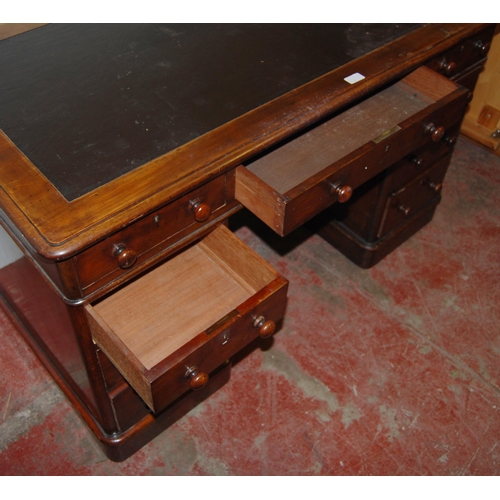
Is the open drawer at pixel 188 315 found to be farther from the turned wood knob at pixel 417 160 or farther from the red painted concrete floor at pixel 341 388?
the turned wood knob at pixel 417 160

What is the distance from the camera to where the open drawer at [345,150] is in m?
1.43

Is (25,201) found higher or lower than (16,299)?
higher

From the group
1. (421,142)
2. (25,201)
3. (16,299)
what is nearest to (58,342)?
(16,299)

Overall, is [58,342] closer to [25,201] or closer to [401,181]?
[25,201]

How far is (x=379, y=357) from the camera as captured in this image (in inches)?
80.8

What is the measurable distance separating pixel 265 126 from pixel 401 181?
796 millimetres

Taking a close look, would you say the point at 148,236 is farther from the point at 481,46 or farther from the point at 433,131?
the point at 481,46

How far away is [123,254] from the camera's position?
4.29 feet

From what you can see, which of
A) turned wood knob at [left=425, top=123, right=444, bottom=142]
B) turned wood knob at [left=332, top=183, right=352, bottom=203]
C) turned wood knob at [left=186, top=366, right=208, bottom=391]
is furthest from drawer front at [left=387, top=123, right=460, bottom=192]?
turned wood knob at [left=186, top=366, right=208, bottom=391]

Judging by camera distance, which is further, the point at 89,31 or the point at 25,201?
the point at 89,31

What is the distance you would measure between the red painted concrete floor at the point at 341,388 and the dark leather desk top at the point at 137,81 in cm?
84

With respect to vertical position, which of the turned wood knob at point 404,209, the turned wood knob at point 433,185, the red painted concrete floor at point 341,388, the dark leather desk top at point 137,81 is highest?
the dark leather desk top at point 137,81

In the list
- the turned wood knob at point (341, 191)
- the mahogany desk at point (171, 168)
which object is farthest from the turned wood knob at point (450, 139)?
the turned wood knob at point (341, 191)

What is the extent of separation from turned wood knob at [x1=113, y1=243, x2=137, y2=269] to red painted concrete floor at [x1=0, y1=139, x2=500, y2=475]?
0.75 m
